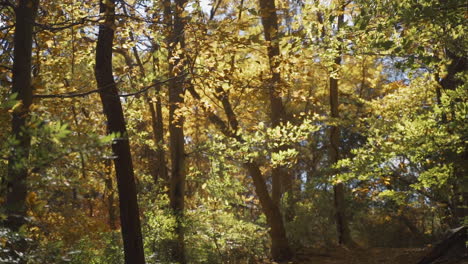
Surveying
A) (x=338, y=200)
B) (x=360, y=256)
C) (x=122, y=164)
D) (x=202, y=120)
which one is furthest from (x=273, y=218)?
(x=122, y=164)

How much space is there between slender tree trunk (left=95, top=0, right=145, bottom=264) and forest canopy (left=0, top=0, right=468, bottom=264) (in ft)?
0.06

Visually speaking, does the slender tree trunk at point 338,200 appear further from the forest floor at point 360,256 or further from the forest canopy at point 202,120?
the forest floor at point 360,256

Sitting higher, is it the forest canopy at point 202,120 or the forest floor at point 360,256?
the forest canopy at point 202,120

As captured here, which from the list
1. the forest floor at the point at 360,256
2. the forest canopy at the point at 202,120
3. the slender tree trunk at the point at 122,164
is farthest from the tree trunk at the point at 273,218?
the slender tree trunk at the point at 122,164

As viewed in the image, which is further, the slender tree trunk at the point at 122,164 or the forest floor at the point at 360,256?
the forest floor at the point at 360,256

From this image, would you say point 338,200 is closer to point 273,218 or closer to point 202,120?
point 273,218

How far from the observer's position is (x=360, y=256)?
1205 cm

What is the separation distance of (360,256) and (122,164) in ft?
26.6

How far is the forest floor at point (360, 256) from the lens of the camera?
432 inches

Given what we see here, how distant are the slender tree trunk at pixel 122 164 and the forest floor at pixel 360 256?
637 centimetres

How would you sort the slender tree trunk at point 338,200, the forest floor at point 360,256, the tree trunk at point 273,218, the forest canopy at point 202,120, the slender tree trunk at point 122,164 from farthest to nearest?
1. the slender tree trunk at point 338,200
2. the tree trunk at point 273,218
3. the forest floor at point 360,256
4. the slender tree trunk at point 122,164
5. the forest canopy at point 202,120

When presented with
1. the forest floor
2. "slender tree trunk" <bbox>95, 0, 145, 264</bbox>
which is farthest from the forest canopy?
the forest floor

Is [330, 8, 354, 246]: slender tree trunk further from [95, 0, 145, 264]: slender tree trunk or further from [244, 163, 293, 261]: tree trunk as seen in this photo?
[95, 0, 145, 264]: slender tree trunk

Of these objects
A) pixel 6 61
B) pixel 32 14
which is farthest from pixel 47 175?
pixel 6 61
